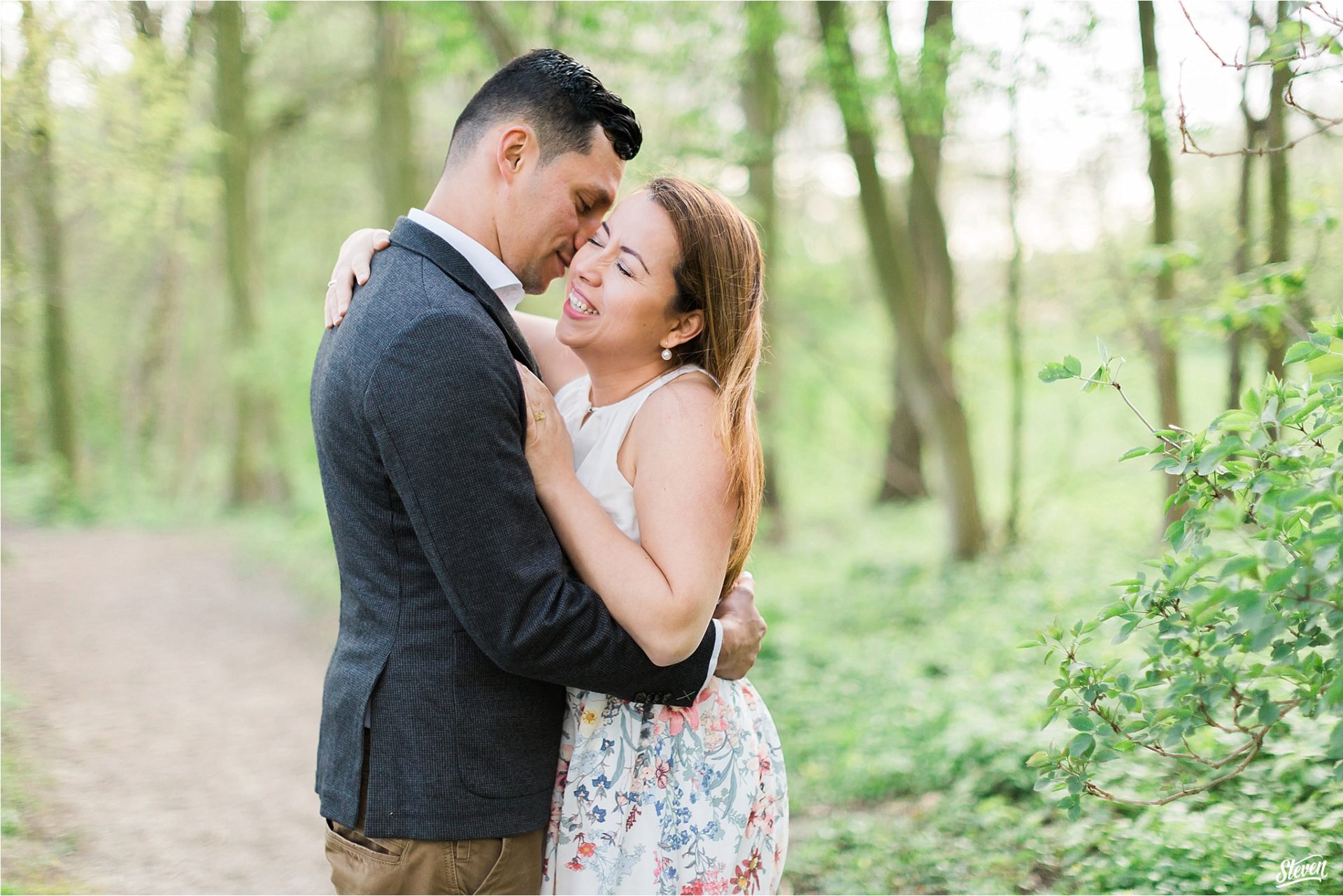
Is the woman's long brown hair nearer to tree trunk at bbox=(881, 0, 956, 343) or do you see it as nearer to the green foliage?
the green foliage

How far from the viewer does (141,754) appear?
19.0ft

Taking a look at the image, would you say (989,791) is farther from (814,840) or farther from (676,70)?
(676,70)

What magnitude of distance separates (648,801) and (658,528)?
0.61 metres

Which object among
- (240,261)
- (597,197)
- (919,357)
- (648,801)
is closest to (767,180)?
(919,357)

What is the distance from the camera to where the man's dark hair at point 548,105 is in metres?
2.29

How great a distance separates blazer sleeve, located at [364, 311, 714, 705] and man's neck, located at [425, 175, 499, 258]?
17.3 inches

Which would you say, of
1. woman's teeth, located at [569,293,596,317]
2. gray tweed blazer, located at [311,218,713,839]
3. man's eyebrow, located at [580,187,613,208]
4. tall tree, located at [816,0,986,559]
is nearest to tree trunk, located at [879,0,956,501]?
tall tree, located at [816,0,986,559]

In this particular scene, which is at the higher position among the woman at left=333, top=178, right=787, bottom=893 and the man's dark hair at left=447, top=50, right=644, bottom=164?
the man's dark hair at left=447, top=50, right=644, bottom=164

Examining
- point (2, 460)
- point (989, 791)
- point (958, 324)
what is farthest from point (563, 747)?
point (2, 460)

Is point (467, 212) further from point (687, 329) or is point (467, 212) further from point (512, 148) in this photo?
point (687, 329)

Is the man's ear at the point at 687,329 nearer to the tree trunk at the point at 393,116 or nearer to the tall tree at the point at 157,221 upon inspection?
the tall tree at the point at 157,221

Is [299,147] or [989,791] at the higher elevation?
[299,147]

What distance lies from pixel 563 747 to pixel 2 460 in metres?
15.8

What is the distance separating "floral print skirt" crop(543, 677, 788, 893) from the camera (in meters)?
2.13
